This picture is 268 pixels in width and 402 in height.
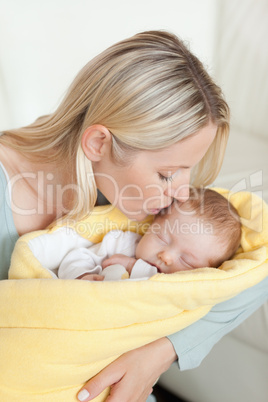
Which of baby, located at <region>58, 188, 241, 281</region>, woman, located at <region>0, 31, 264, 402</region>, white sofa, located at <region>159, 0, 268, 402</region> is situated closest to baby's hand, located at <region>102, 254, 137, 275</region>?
baby, located at <region>58, 188, 241, 281</region>

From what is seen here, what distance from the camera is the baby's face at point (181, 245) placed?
42.6 inches

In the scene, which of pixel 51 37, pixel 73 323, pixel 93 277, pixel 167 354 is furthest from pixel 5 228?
pixel 51 37

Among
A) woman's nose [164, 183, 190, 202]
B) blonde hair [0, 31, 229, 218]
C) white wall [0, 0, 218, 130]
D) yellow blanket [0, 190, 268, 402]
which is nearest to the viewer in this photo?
yellow blanket [0, 190, 268, 402]

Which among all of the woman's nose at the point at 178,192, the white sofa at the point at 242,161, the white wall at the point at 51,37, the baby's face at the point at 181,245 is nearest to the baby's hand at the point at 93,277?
the baby's face at the point at 181,245

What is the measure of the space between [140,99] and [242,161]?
38.0 inches

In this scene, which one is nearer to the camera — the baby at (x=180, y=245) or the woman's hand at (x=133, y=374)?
the woman's hand at (x=133, y=374)

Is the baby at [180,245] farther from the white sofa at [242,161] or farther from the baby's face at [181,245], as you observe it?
the white sofa at [242,161]

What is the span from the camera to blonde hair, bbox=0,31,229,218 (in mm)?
913

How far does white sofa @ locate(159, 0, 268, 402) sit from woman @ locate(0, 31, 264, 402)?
11.4 inches

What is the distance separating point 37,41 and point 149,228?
1034 mm

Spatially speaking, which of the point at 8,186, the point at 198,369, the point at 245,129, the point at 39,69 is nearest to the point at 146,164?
the point at 8,186

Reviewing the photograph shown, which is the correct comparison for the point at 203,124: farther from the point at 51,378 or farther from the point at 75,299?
the point at 51,378

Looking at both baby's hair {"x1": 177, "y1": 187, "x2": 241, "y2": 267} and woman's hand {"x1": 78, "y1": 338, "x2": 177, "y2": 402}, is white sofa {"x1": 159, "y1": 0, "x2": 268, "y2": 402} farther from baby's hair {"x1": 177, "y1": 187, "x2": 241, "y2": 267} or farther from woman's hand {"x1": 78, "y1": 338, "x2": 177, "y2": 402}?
woman's hand {"x1": 78, "y1": 338, "x2": 177, "y2": 402}

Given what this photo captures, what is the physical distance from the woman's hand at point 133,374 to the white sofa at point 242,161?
0.36 m
